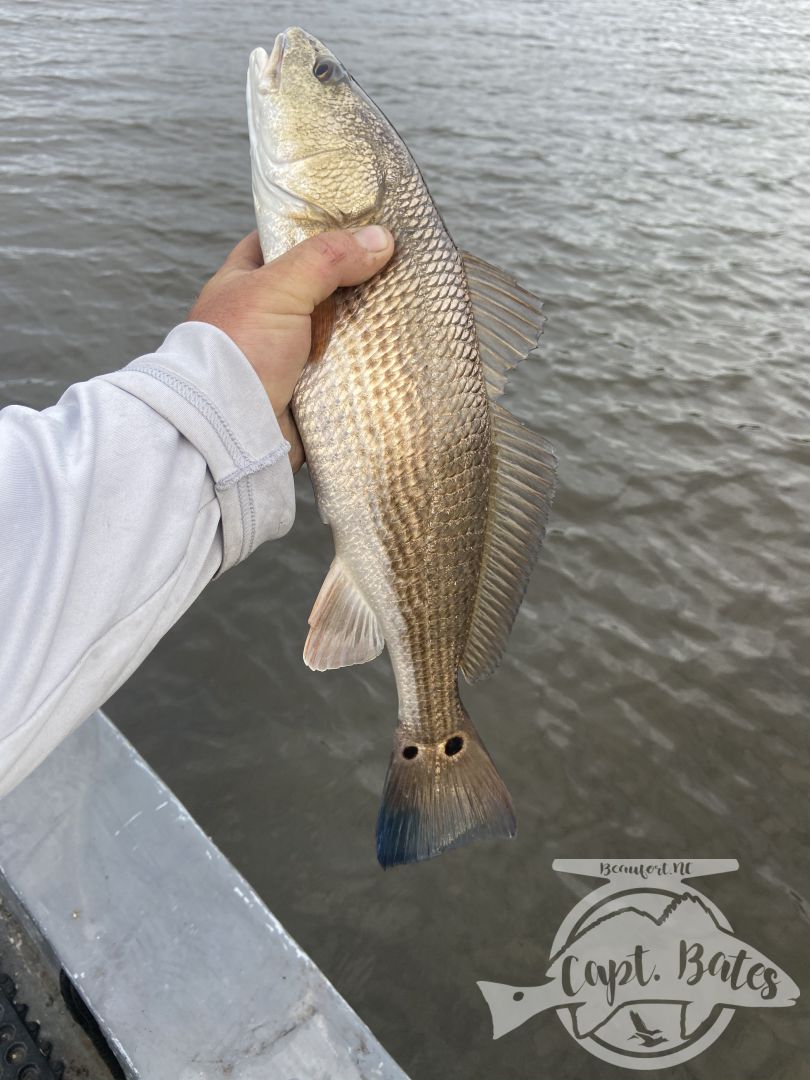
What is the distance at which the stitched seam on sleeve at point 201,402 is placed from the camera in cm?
142

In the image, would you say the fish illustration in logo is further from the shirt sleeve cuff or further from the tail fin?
the shirt sleeve cuff

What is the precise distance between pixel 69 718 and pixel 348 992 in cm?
212

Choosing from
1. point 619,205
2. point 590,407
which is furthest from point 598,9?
point 590,407

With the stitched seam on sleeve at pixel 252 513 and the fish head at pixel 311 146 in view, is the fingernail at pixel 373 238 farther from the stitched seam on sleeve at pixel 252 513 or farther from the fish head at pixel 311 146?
the stitched seam on sleeve at pixel 252 513

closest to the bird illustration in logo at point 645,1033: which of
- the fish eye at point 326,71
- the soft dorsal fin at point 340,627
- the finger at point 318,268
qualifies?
the soft dorsal fin at point 340,627

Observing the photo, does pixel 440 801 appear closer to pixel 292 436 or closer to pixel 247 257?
pixel 292 436

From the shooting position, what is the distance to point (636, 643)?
414 cm

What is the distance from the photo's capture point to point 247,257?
2.10 m

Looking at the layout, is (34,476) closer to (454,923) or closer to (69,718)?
(69,718)

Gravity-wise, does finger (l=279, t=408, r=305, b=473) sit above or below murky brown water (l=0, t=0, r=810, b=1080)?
above

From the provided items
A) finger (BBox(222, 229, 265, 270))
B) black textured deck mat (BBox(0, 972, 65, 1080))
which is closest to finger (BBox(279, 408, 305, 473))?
finger (BBox(222, 229, 265, 270))

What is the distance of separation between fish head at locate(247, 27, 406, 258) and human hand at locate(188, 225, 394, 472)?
0.16 m

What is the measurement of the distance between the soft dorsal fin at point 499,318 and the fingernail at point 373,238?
0.70 ft

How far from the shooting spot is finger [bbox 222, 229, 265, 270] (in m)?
2.06
